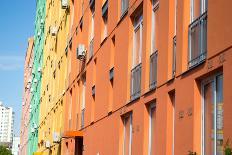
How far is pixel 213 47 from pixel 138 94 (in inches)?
225

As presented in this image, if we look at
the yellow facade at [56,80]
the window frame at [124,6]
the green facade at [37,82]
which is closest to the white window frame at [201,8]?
the window frame at [124,6]

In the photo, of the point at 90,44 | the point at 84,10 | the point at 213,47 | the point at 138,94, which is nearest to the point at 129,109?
the point at 138,94

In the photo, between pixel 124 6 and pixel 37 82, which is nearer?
pixel 124 6

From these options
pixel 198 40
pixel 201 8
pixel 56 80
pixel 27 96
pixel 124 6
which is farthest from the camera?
pixel 27 96

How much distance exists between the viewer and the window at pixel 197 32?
11.0 meters

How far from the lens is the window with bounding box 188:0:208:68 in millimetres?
11016

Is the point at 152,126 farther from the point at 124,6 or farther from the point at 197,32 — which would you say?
the point at 124,6

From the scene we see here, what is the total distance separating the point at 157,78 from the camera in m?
13.5

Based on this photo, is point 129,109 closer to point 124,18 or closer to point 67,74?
point 124,18

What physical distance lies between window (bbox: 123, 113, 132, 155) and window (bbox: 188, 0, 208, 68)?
5.64 meters

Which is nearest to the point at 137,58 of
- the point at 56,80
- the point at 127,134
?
the point at 127,134

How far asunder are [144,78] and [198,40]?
379 centimetres

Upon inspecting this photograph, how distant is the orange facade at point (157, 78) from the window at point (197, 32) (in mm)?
21

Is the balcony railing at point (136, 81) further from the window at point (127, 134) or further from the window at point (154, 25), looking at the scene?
the window at point (154, 25)
